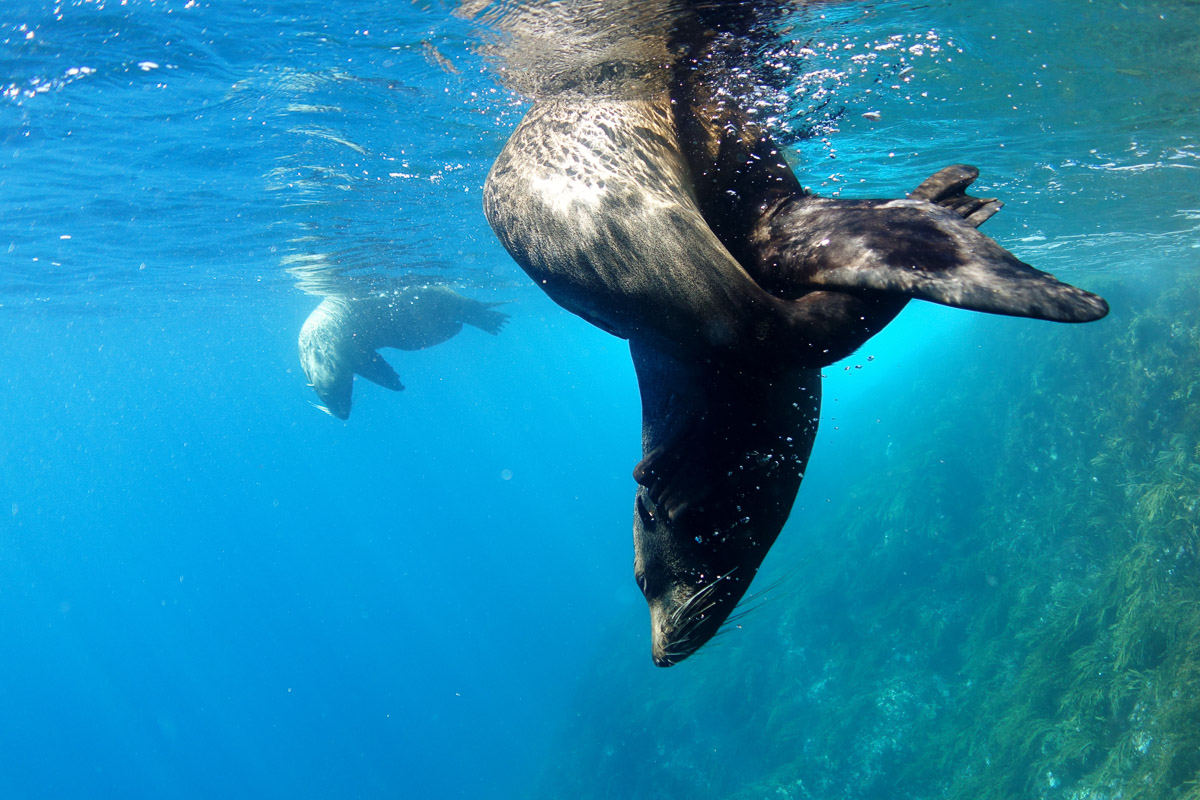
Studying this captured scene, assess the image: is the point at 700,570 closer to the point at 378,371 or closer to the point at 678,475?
the point at 678,475

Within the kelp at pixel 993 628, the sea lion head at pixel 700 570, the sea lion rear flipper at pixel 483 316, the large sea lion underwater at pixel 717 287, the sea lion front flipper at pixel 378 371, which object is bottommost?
the kelp at pixel 993 628

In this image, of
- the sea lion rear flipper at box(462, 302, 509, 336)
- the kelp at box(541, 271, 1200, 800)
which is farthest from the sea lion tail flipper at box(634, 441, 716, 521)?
the sea lion rear flipper at box(462, 302, 509, 336)

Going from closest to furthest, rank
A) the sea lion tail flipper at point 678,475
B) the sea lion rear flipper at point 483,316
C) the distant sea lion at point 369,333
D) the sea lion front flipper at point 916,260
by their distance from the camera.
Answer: the sea lion front flipper at point 916,260, the sea lion tail flipper at point 678,475, the distant sea lion at point 369,333, the sea lion rear flipper at point 483,316

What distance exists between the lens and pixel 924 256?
1637 mm

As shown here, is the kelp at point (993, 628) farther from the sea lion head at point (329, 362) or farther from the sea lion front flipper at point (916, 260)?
the sea lion front flipper at point (916, 260)

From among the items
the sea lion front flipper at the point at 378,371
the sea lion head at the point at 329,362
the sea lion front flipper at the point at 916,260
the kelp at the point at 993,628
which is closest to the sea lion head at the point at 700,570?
the sea lion front flipper at the point at 916,260

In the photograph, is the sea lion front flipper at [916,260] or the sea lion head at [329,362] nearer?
the sea lion front flipper at [916,260]

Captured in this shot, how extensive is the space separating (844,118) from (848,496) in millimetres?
19327

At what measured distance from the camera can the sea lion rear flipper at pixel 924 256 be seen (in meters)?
1.41

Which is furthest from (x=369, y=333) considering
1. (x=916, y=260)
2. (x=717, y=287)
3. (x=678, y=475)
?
(x=916, y=260)

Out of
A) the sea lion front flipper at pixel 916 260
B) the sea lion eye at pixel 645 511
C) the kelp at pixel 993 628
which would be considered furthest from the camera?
the kelp at pixel 993 628

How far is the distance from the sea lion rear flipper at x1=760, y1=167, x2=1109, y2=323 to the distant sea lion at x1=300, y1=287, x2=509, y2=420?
13.2m

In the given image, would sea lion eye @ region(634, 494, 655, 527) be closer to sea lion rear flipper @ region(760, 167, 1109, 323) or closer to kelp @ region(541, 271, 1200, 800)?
sea lion rear flipper @ region(760, 167, 1109, 323)

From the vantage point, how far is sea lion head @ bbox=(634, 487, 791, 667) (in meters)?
2.23
